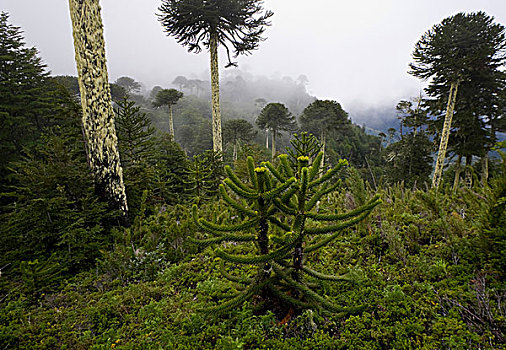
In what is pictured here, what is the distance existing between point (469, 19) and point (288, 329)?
17478 millimetres

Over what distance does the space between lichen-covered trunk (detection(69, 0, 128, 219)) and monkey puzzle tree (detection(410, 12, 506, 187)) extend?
1462 centimetres

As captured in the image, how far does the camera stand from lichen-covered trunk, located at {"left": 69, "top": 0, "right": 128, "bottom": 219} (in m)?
4.15

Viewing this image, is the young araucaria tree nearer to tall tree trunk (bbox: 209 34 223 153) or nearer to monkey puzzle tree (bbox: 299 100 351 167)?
tall tree trunk (bbox: 209 34 223 153)

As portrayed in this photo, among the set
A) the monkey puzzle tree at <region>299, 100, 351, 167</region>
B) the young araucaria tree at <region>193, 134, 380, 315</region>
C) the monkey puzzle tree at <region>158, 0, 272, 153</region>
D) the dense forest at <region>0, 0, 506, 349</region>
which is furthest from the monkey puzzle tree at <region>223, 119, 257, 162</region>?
the young araucaria tree at <region>193, 134, 380, 315</region>

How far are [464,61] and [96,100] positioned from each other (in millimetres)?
15316

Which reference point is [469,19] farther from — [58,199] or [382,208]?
[58,199]

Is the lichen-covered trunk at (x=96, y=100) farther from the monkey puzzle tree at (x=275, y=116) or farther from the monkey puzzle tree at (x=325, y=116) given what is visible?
the monkey puzzle tree at (x=325, y=116)

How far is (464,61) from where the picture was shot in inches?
431

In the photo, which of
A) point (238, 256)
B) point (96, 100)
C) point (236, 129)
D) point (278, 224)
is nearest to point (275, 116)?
point (236, 129)

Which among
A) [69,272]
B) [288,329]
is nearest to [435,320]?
[288,329]

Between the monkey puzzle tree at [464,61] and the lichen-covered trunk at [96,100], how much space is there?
48.0 ft

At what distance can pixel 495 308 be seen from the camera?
5.93 ft

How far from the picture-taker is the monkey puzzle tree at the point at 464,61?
1130 cm

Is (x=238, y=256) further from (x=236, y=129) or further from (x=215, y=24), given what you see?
(x=236, y=129)
